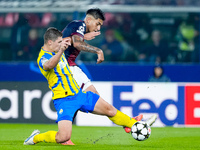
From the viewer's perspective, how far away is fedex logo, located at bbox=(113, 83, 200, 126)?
36.5 feet

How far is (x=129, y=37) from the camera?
1273 centimetres

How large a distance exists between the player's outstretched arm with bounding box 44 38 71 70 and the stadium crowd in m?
6.09

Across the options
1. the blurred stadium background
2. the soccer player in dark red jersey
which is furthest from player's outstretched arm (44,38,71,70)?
the blurred stadium background

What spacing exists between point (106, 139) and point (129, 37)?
472 centimetres

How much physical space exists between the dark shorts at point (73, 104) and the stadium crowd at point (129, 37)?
5739 millimetres

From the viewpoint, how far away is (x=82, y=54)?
12.6m

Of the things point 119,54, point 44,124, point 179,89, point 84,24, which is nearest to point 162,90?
point 179,89

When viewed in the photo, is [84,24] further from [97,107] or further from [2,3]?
[2,3]

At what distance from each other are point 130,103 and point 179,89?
1.12 metres

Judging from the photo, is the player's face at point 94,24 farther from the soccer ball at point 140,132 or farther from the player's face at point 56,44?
the soccer ball at point 140,132

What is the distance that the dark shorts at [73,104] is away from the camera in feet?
22.1

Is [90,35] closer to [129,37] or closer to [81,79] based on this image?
[81,79]

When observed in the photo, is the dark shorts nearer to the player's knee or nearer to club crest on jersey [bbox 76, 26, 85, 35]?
the player's knee

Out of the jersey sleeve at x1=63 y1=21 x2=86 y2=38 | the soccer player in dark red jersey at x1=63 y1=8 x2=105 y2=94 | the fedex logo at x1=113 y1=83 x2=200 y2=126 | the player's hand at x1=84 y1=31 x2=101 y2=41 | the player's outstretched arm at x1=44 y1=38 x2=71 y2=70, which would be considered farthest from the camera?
the fedex logo at x1=113 y1=83 x2=200 y2=126
